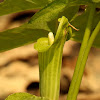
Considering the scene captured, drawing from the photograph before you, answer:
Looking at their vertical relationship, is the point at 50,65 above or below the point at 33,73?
above

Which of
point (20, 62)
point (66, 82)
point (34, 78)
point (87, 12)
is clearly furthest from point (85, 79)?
point (87, 12)

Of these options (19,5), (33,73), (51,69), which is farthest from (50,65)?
(33,73)

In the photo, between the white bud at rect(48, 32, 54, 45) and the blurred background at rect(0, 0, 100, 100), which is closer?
the white bud at rect(48, 32, 54, 45)

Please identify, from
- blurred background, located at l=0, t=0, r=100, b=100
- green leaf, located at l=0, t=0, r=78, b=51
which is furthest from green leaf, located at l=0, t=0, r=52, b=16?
blurred background, located at l=0, t=0, r=100, b=100

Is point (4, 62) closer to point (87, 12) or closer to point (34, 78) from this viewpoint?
point (34, 78)

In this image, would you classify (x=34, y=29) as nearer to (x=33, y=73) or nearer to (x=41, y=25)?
(x=41, y=25)

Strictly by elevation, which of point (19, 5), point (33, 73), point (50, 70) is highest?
point (19, 5)

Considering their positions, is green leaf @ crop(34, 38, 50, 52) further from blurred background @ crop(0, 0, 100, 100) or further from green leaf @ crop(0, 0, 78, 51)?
blurred background @ crop(0, 0, 100, 100)

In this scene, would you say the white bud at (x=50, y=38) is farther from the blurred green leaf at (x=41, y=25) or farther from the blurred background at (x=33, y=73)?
the blurred background at (x=33, y=73)
